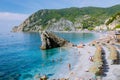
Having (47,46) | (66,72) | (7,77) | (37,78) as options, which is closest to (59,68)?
(66,72)

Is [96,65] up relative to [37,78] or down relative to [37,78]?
up

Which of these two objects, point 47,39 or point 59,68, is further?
point 47,39

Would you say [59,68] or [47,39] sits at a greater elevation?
[47,39]

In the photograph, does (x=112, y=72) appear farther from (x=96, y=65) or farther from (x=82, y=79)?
(x=82, y=79)

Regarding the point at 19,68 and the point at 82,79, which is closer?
the point at 82,79

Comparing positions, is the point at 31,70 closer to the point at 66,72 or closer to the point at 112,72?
the point at 66,72

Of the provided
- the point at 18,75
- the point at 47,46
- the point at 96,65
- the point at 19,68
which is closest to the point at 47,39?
the point at 47,46

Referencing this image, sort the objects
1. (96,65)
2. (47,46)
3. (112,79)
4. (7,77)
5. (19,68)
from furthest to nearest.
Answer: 1. (47,46)
2. (19,68)
3. (7,77)
4. (96,65)
5. (112,79)

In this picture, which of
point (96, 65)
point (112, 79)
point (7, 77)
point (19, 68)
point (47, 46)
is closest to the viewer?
point (112, 79)

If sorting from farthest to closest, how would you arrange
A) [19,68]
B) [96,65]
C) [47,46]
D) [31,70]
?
1. [47,46]
2. [19,68]
3. [31,70]
4. [96,65]

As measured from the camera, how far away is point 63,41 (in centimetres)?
9494

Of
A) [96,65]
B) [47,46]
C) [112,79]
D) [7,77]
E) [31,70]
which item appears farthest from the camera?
[47,46]

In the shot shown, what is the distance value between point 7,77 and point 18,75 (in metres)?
2.74

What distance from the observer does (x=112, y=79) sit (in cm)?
3684
